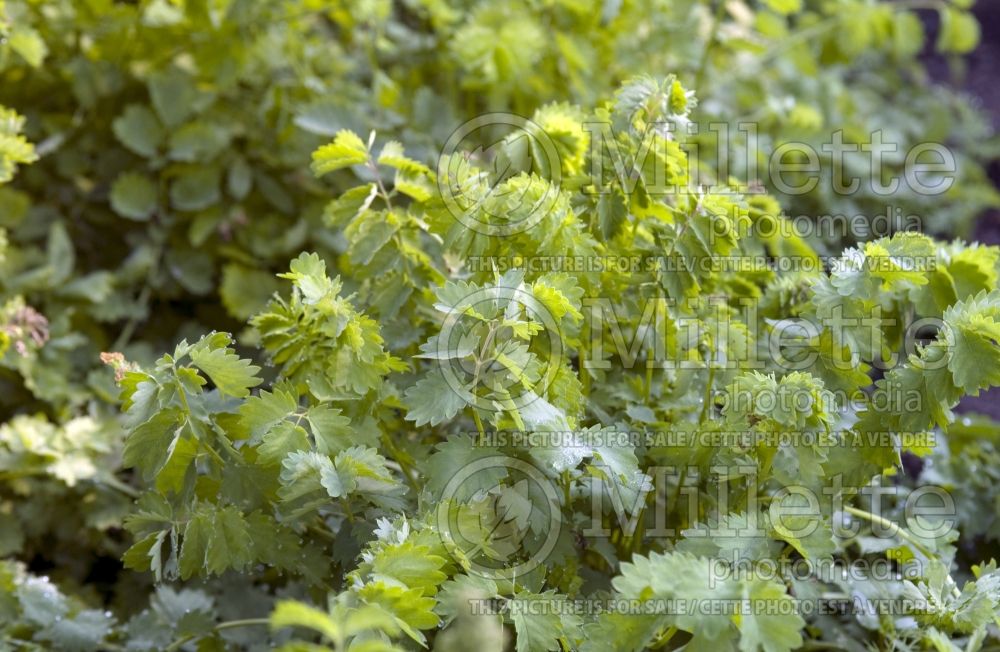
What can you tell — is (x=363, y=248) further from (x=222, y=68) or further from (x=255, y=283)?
(x=222, y=68)

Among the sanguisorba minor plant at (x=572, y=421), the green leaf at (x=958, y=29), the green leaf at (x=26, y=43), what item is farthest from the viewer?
the green leaf at (x=958, y=29)

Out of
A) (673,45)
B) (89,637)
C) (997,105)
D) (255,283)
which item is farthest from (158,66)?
(997,105)

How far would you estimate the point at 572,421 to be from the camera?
1.18 m

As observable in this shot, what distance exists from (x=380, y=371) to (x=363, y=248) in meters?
0.23

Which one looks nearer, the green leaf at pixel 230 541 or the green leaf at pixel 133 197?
the green leaf at pixel 230 541

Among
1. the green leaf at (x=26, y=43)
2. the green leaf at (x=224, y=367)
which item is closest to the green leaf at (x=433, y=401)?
the green leaf at (x=224, y=367)

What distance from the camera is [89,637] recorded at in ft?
4.90

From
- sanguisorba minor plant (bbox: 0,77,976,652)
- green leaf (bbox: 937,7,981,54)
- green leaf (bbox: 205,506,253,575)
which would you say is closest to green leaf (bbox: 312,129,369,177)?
sanguisorba minor plant (bbox: 0,77,976,652)

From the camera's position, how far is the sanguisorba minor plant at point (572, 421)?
1.13m

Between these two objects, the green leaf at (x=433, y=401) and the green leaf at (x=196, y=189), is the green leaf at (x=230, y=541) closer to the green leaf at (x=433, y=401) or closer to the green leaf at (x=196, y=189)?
the green leaf at (x=433, y=401)

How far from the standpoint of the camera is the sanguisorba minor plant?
1.13 meters

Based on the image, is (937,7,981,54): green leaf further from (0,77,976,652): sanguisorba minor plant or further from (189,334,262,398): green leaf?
(189,334,262,398): green leaf

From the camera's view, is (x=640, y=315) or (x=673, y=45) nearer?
(x=640, y=315)

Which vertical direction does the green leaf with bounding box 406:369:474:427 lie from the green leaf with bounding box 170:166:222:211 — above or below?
above
